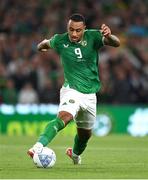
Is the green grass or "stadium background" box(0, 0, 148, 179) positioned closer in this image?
the green grass

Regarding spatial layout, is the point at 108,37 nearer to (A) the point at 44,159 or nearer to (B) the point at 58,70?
(A) the point at 44,159

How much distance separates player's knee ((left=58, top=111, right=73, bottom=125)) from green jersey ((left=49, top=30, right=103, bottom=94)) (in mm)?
632

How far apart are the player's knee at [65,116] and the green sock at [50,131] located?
0.07m

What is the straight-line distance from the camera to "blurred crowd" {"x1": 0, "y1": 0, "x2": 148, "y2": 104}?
25.3 m

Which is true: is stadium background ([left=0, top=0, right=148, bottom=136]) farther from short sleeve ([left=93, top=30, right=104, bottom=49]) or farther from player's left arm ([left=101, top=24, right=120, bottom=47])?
player's left arm ([left=101, top=24, right=120, bottom=47])

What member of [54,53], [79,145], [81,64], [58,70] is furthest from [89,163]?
[54,53]

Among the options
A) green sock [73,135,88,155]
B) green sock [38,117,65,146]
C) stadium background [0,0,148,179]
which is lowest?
stadium background [0,0,148,179]

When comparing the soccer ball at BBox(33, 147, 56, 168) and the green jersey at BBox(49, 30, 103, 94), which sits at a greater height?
the green jersey at BBox(49, 30, 103, 94)

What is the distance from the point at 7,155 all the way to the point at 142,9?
13901 mm

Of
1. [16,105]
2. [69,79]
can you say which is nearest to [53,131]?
[69,79]

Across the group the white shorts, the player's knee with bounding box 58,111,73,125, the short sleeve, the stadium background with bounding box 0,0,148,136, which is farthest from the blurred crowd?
the player's knee with bounding box 58,111,73,125

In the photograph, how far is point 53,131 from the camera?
11.9 meters

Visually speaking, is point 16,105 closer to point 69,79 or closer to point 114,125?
point 114,125

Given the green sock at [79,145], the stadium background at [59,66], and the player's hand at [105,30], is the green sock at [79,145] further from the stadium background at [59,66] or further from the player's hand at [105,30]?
the stadium background at [59,66]
